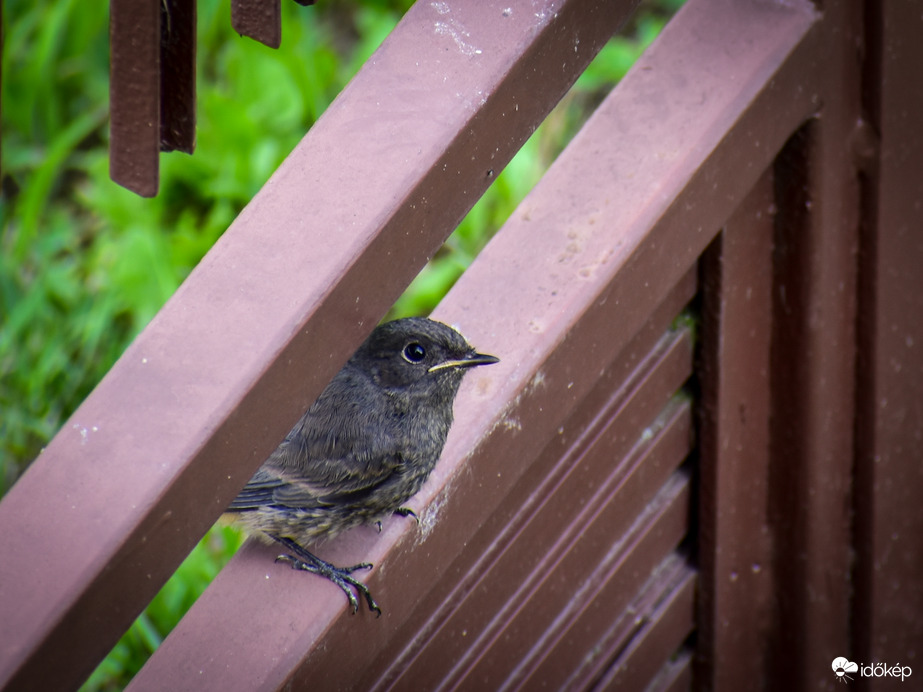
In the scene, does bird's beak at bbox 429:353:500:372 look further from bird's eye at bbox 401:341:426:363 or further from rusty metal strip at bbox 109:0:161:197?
rusty metal strip at bbox 109:0:161:197

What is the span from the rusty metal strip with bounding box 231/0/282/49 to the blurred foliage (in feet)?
6.97

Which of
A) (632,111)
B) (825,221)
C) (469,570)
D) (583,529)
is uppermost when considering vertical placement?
(825,221)

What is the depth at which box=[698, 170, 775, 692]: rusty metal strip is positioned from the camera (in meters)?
2.23

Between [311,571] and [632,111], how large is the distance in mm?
1056

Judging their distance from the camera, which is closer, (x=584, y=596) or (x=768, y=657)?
(x=584, y=596)

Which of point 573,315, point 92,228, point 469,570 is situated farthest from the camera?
point 92,228

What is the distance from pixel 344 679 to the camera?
1.66m

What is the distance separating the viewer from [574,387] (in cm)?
187

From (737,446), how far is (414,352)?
30.1 inches

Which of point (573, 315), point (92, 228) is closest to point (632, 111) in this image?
point (573, 315)

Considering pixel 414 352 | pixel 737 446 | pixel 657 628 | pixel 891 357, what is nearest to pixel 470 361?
pixel 414 352

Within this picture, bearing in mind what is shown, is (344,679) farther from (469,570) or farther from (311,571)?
(469,570)

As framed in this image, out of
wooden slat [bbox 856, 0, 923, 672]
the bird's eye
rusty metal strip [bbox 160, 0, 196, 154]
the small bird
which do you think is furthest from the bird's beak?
wooden slat [bbox 856, 0, 923, 672]

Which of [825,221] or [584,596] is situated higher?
[825,221]
